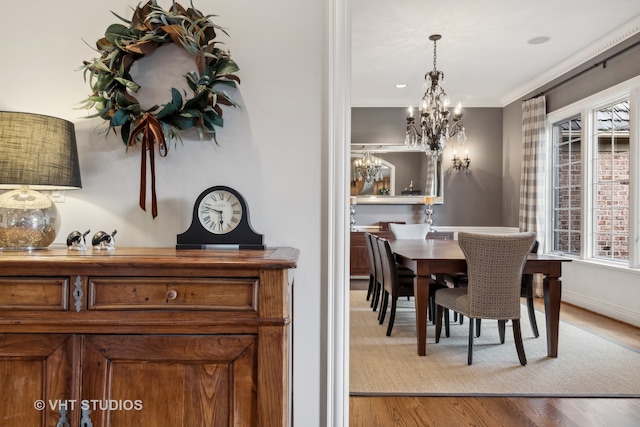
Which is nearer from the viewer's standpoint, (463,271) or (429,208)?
(463,271)

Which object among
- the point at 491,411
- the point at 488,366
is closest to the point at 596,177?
the point at 488,366

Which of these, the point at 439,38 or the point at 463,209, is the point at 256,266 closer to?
the point at 439,38

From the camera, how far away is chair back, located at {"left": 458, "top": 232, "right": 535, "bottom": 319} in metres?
2.53

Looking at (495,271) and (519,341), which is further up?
(495,271)

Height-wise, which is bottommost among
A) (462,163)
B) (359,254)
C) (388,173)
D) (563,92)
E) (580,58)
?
(359,254)

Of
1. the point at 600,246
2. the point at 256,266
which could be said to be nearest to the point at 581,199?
the point at 600,246

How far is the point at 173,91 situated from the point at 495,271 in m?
2.19

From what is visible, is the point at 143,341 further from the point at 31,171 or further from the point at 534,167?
the point at 534,167

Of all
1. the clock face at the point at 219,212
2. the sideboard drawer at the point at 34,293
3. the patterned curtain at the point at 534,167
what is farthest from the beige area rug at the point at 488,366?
the patterned curtain at the point at 534,167

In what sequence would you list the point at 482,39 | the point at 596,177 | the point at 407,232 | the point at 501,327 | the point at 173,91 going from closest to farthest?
the point at 173,91 < the point at 501,327 < the point at 482,39 < the point at 596,177 < the point at 407,232

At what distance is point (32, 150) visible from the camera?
1246mm

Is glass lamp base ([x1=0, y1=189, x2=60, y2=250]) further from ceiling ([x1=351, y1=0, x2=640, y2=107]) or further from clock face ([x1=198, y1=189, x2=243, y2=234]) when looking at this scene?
ceiling ([x1=351, y1=0, x2=640, y2=107])

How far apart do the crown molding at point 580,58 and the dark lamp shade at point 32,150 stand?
15.1 feet

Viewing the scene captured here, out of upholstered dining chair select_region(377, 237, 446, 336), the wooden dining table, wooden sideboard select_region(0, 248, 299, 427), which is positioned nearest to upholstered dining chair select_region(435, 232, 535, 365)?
the wooden dining table
